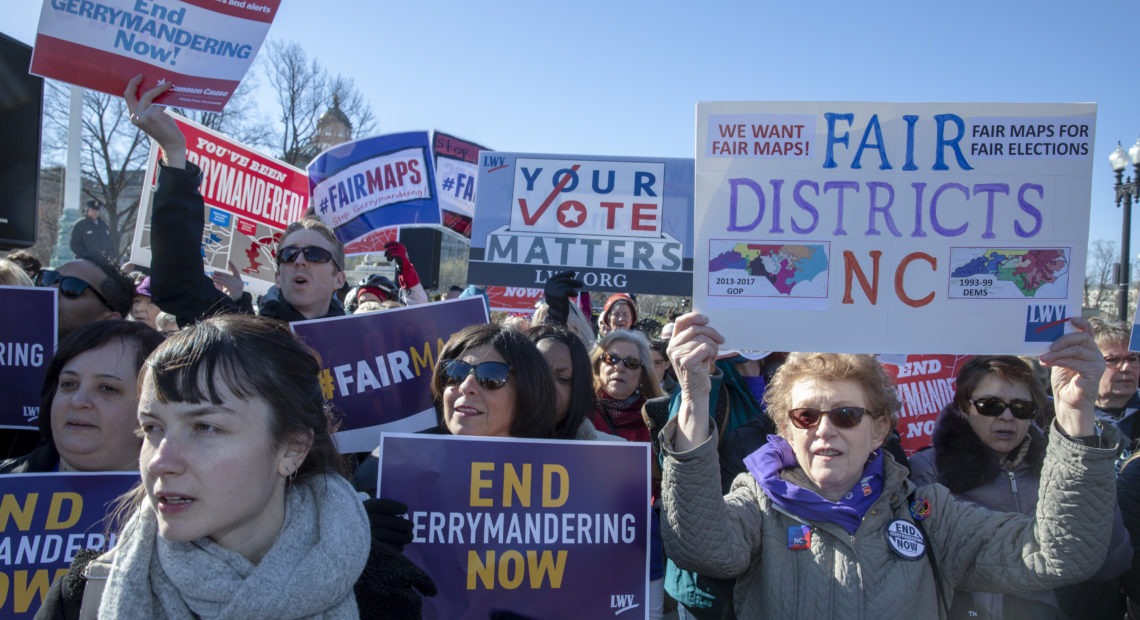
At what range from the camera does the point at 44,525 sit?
7.64 feet

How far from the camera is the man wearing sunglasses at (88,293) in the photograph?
3510mm

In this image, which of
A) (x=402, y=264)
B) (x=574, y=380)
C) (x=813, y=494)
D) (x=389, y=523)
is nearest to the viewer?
(x=389, y=523)

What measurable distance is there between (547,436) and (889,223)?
148 cm

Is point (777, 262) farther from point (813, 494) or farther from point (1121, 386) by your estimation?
point (1121, 386)

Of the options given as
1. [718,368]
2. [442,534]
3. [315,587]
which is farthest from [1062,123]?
[315,587]

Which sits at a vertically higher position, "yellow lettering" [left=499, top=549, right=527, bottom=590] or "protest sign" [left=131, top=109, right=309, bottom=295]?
"protest sign" [left=131, top=109, right=309, bottom=295]

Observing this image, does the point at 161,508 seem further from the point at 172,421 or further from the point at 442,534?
the point at 442,534

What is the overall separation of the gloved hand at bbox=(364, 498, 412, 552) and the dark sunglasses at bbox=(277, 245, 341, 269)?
5.66ft

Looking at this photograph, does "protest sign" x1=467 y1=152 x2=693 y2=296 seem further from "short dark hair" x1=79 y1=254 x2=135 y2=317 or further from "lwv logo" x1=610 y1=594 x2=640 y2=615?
"lwv logo" x1=610 y1=594 x2=640 y2=615

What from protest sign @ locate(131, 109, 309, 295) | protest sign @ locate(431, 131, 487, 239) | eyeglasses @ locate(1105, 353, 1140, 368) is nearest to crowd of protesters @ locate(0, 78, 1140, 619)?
eyeglasses @ locate(1105, 353, 1140, 368)

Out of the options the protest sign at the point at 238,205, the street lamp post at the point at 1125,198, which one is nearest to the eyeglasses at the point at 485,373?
the protest sign at the point at 238,205

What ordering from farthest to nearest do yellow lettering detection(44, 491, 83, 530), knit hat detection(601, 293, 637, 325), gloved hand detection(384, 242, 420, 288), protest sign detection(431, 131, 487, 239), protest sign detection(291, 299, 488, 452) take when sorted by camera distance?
protest sign detection(431, 131, 487, 239)
knit hat detection(601, 293, 637, 325)
gloved hand detection(384, 242, 420, 288)
protest sign detection(291, 299, 488, 452)
yellow lettering detection(44, 491, 83, 530)

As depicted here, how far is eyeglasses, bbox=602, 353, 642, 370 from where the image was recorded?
442cm

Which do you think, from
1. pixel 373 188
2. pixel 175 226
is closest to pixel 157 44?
pixel 175 226
